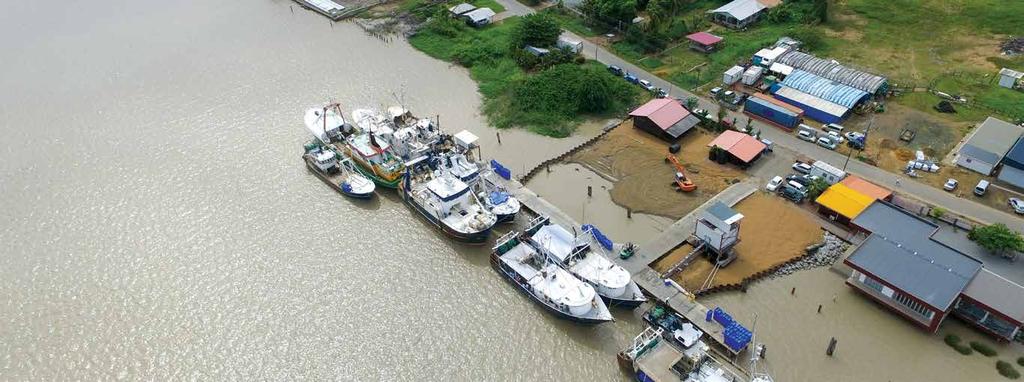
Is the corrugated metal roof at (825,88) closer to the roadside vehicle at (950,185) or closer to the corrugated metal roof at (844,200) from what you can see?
the roadside vehicle at (950,185)

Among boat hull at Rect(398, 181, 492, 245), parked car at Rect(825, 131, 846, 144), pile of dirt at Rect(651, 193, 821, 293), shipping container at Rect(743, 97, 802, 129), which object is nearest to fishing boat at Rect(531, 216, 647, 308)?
pile of dirt at Rect(651, 193, 821, 293)

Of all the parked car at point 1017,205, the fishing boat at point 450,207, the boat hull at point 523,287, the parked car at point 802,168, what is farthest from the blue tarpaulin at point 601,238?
the parked car at point 1017,205

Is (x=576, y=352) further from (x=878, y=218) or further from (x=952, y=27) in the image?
(x=952, y=27)

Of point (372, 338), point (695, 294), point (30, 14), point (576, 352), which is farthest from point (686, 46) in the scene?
point (30, 14)

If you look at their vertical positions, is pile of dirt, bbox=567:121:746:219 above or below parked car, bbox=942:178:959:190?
below

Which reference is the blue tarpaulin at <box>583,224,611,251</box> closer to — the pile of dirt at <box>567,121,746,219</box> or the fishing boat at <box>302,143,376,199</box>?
the pile of dirt at <box>567,121,746,219</box>

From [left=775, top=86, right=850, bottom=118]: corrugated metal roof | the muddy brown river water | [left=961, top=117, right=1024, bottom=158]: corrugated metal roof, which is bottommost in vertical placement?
the muddy brown river water

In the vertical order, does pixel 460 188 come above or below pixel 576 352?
above

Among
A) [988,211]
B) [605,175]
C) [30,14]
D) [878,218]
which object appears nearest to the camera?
[878,218]
